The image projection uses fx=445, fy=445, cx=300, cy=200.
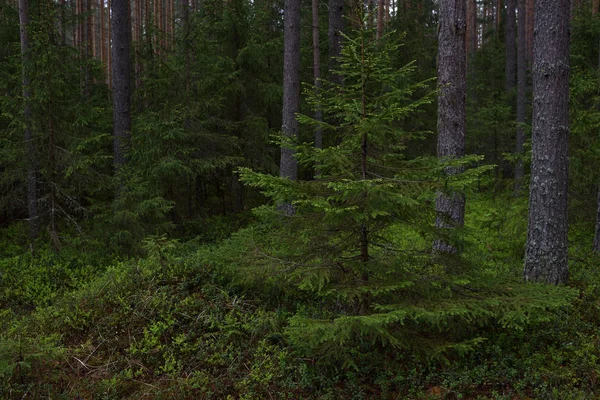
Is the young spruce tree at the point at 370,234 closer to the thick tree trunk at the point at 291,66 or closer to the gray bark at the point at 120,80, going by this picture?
the thick tree trunk at the point at 291,66

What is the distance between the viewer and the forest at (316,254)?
447cm

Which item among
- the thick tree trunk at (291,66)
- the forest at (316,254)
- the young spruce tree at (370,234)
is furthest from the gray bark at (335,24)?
the young spruce tree at (370,234)

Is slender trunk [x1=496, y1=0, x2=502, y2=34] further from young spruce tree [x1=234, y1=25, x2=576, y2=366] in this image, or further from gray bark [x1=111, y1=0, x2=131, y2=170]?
young spruce tree [x1=234, y1=25, x2=576, y2=366]

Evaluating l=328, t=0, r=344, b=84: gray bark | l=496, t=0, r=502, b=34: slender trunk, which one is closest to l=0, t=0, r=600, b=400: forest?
l=328, t=0, r=344, b=84: gray bark

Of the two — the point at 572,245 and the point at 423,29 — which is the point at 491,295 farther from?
the point at 423,29

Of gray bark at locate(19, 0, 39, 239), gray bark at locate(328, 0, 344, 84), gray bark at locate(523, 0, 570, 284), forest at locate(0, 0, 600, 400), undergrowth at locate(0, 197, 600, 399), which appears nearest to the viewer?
forest at locate(0, 0, 600, 400)

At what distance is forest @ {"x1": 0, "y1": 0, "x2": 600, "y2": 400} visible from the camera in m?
4.47

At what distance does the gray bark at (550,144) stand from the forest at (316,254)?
28 millimetres

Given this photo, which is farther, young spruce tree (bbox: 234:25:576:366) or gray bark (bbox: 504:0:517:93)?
gray bark (bbox: 504:0:517:93)

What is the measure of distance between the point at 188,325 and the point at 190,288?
0.83 metres

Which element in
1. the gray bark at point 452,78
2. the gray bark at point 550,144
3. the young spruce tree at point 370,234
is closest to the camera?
the young spruce tree at point 370,234

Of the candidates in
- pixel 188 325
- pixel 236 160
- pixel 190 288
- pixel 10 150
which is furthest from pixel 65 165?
pixel 188 325

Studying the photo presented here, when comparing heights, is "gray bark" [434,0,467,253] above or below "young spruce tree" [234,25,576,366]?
above

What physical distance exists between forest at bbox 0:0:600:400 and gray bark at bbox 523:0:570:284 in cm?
3
